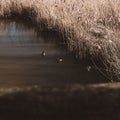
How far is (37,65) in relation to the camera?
6.65m

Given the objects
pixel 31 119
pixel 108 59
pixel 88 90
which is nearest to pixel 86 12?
pixel 108 59

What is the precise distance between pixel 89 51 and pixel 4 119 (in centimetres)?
294

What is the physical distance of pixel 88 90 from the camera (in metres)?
4.71

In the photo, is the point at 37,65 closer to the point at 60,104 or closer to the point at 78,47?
the point at 78,47

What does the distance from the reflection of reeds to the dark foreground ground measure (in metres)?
1.10

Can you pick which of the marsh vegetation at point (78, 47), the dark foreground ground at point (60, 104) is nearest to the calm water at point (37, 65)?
the marsh vegetation at point (78, 47)

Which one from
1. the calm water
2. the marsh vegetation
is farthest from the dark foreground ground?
the calm water

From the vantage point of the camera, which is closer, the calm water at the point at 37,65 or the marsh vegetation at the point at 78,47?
the marsh vegetation at the point at 78,47

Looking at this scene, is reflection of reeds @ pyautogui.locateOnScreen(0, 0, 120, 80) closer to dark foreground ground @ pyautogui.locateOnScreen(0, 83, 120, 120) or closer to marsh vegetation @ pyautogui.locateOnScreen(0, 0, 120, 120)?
marsh vegetation @ pyautogui.locateOnScreen(0, 0, 120, 120)

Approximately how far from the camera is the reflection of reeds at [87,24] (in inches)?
232

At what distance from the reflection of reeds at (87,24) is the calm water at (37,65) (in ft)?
0.80

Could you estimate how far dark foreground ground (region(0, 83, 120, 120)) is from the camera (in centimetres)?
407

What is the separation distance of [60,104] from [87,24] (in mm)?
3493

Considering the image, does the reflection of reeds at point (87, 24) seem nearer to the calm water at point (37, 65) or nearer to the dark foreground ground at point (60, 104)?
the calm water at point (37, 65)
